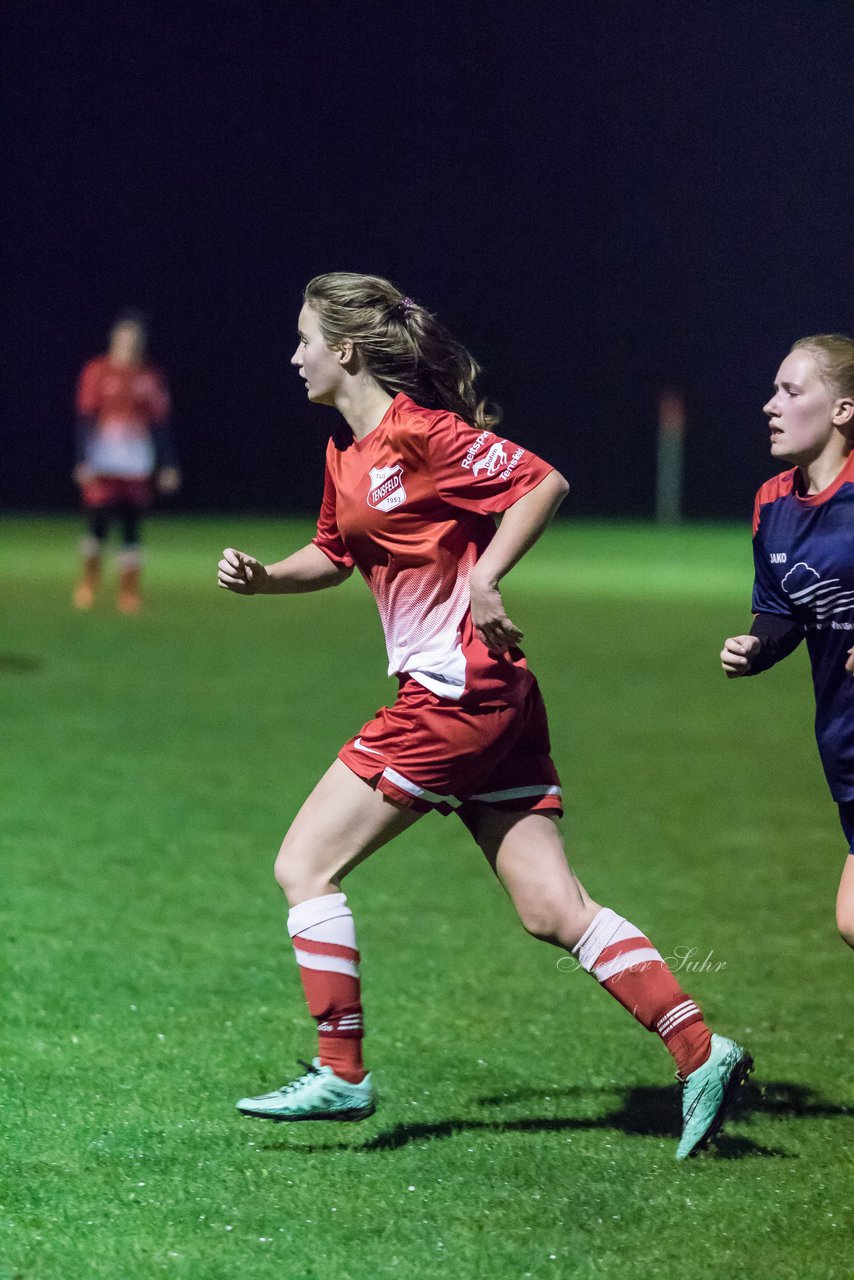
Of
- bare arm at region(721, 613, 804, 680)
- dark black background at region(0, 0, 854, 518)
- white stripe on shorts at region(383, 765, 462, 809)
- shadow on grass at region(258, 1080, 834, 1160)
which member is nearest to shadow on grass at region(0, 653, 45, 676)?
shadow on grass at region(258, 1080, 834, 1160)

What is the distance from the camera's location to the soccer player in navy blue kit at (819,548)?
3.80m

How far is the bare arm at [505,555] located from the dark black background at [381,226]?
21778 mm

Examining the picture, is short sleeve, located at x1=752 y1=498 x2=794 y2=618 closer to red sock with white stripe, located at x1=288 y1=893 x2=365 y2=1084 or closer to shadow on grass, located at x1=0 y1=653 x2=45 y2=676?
red sock with white stripe, located at x1=288 y1=893 x2=365 y2=1084

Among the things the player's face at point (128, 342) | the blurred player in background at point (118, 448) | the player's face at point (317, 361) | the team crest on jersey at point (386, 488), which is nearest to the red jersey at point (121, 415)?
the blurred player in background at point (118, 448)

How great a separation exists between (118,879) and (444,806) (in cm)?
289

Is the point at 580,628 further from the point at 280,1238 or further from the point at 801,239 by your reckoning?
the point at 280,1238

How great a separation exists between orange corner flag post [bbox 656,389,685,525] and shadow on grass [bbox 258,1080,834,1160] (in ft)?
92.1

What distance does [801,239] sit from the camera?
2302 centimetres

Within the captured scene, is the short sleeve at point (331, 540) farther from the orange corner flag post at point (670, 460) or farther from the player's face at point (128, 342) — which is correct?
the orange corner flag post at point (670, 460)

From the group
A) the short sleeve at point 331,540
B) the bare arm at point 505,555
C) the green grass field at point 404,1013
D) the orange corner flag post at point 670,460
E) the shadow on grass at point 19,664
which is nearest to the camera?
the green grass field at point 404,1013

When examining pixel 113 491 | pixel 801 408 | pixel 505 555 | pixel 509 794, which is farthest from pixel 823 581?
pixel 113 491

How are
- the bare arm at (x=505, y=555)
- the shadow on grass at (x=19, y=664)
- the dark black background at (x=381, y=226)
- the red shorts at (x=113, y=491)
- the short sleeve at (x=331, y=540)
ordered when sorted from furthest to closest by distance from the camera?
the dark black background at (x=381, y=226) < the red shorts at (x=113, y=491) < the shadow on grass at (x=19, y=664) < the short sleeve at (x=331, y=540) < the bare arm at (x=505, y=555)

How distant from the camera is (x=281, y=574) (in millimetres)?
4203

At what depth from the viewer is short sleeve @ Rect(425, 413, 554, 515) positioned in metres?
3.78
